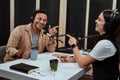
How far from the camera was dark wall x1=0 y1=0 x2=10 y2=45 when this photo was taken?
12.7 feet

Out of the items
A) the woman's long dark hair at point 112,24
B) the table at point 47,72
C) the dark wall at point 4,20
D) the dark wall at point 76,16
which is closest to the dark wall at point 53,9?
the dark wall at point 76,16

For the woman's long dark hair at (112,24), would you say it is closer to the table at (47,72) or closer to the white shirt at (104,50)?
the white shirt at (104,50)

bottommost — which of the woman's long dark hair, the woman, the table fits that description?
the table

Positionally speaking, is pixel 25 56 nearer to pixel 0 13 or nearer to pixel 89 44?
pixel 89 44

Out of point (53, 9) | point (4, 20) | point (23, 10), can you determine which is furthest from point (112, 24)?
point (4, 20)

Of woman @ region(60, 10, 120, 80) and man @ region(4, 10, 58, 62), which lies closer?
woman @ region(60, 10, 120, 80)

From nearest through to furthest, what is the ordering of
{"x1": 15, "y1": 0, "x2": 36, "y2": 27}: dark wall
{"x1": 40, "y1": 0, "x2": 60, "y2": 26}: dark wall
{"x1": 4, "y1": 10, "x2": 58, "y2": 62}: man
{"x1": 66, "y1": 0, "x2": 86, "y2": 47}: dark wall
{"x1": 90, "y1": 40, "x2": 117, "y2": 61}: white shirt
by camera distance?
{"x1": 90, "y1": 40, "x2": 117, "y2": 61}: white shirt
{"x1": 4, "y1": 10, "x2": 58, "y2": 62}: man
{"x1": 66, "y1": 0, "x2": 86, "y2": 47}: dark wall
{"x1": 40, "y1": 0, "x2": 60, "y2": 26}: dark wall
{"x1": 15, "y1": 0, "x2": 36, "y2": 27}: dark wall

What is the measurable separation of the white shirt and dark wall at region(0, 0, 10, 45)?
254cm

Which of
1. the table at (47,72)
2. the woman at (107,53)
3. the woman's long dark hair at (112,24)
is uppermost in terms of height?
the woman's long dark hair at (112,24)

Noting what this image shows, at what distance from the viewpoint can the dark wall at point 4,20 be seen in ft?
12.7

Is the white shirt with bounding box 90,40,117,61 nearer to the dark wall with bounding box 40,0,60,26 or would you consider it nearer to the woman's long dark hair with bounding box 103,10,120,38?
the woman's long dark hair with bounding box 103,10,120,38

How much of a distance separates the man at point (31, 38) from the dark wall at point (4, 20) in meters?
1.44

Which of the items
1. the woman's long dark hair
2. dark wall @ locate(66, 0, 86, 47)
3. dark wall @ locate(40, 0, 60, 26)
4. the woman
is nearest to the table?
the woman

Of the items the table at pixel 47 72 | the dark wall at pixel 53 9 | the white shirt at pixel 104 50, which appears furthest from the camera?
the dark wall at pixel 53 9
